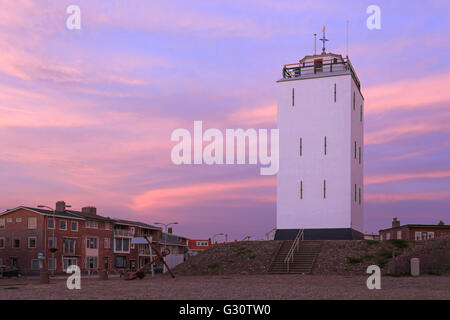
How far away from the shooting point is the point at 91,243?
9169 centimetres

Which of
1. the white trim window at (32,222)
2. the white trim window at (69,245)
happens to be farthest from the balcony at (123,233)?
the white trim window at (32,222)

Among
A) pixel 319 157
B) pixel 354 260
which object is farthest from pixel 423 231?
pixel 354 260

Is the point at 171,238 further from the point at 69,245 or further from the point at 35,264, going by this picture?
the point at 35,264

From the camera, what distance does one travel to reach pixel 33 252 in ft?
264

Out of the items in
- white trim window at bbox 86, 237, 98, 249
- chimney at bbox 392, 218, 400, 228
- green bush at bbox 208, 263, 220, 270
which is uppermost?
chimney at bbox 392, 218, 400, 228

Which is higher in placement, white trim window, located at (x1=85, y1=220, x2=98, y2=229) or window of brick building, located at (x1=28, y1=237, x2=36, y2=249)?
white trim window, located at (x1=85, y1=220, x2=98, y2=229)

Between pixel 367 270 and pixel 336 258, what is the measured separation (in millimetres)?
4230

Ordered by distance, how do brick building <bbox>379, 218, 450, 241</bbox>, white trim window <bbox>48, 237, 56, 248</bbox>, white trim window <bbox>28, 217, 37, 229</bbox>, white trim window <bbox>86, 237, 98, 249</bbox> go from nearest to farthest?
brick building <bbox>379, 218, 450, 241</bbox>
white trim window <bbox>48, 237, 56, 248</bbox>
white trim window <bbox>28, 217, 37, 229</bbox>
white trim window <bbox>86, 237, 98, 249</bbox>

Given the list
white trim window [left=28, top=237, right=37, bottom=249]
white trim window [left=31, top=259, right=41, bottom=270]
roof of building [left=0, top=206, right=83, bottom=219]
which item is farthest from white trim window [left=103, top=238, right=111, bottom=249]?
white trim window [left=31, top=259, right=41, bottom=270]

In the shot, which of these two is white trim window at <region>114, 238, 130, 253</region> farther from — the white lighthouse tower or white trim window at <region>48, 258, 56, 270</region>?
the white lighthouse tower

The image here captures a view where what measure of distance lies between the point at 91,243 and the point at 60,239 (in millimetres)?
8813

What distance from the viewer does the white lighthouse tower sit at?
4912cm

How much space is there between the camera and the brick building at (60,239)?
80.4 metres
